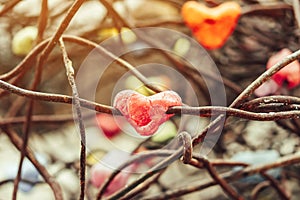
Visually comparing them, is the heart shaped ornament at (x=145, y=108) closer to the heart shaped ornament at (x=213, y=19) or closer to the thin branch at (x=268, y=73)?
the thin branch at (x=268, y=73)

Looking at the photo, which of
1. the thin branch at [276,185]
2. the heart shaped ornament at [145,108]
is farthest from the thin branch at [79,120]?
the thin branch at [276,185]

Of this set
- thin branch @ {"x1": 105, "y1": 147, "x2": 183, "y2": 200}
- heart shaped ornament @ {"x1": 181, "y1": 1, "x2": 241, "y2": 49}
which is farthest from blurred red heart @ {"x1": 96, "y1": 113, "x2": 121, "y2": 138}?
thin branch @ {"x1": 105, "y1": 147, "x2": 183, "y2": 200}

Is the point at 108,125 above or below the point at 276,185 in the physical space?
above

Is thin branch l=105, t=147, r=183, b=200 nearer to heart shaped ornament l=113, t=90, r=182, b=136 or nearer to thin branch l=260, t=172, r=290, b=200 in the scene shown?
heart shaped ornament l=113, t=90, r=182, b=136

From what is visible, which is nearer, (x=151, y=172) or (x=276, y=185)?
(x=151, y=172)

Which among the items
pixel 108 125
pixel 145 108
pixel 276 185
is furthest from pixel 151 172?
pixel 108 125

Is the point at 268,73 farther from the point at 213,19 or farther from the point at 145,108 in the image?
the point at 213,19

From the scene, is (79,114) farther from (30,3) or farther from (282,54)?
(30,3)
